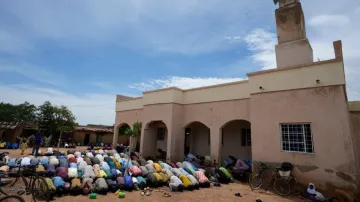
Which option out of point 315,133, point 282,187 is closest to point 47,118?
point 282,187

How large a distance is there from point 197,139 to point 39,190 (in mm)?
11485

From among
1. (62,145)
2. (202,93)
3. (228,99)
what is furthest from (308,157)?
(62,145)

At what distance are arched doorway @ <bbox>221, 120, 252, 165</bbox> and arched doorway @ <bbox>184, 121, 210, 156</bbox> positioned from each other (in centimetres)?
151

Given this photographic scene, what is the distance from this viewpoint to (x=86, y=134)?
31156mm

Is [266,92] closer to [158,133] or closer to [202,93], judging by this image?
[202,93]

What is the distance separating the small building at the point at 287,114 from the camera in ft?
28.5

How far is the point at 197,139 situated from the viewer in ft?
54.3

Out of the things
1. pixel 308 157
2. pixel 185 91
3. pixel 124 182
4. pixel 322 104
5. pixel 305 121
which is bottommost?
pixel 124 182

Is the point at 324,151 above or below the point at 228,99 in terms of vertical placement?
below

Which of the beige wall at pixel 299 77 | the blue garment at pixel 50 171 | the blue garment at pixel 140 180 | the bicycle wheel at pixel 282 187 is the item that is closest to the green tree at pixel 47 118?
the blue garment at pixel 50 171

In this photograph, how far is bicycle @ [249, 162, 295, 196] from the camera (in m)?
9.08

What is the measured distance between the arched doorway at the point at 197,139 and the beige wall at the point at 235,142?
4.93 ft

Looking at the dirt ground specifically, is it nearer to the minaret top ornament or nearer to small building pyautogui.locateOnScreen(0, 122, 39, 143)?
the minaret top ornament

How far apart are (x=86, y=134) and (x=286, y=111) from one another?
29094mm
